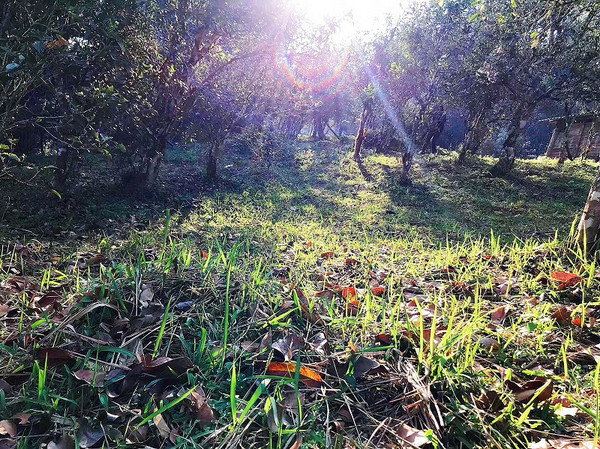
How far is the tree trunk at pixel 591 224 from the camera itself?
269 cm

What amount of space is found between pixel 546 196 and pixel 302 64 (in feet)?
28.9

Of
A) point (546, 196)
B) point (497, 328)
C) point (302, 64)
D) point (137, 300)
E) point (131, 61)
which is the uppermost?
point (302, 64)

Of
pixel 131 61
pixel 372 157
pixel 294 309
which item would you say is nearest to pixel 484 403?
pixel 294 309

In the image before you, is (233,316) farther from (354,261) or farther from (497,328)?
(354,261)

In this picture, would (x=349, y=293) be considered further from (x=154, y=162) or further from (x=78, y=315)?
(x=154, y=162)

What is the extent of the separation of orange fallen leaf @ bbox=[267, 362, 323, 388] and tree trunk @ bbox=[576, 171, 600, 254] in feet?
8.30

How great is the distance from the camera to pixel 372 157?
1752 cm

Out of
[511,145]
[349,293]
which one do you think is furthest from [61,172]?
[511,145]

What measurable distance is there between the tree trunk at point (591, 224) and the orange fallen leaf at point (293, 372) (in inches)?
99.6

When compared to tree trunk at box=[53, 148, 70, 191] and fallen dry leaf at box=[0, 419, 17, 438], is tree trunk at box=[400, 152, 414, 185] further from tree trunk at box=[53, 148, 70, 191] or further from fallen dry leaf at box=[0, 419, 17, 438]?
fallen dry leaf at box=[0, 419, 17, 438]

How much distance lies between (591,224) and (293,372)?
273 centimetres

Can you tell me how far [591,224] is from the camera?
2.71 meters

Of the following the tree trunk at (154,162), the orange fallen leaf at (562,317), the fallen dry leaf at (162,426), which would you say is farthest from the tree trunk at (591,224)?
the tree trunk at (154,162)

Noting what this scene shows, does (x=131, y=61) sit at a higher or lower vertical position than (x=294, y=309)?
higher
